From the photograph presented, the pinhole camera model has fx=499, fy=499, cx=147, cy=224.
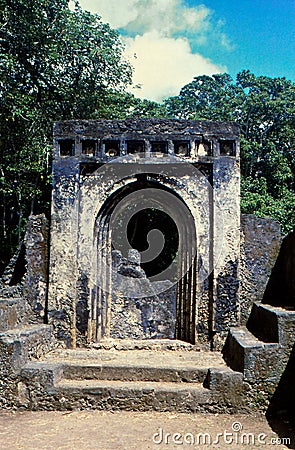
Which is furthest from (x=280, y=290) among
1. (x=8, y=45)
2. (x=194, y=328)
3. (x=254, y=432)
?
(x=8, y=45)

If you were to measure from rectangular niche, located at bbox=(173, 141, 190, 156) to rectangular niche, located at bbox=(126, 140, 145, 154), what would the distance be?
0.55 m

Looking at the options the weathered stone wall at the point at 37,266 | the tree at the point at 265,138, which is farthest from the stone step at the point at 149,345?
the tree at the point at 265,138

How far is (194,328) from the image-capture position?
798 centimetres

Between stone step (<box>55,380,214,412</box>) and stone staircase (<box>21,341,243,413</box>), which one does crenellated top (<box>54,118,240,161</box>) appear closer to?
stone staircase (<box>21,341,243,413</box>)

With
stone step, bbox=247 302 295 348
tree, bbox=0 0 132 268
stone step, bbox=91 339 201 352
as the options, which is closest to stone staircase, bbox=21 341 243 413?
stone step, bbox=247 302 295 348

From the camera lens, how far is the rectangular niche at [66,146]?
8.24 metres

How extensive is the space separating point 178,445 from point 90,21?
45.9 feet

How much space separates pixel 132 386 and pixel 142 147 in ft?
12.7

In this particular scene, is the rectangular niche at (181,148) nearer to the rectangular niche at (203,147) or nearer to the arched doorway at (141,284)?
the rectangular niche at (203,147)

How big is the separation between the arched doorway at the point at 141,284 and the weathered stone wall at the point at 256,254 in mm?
799

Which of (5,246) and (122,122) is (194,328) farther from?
(5,246)

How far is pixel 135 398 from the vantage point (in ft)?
20.5

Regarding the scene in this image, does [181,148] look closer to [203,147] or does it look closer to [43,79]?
[203,147]

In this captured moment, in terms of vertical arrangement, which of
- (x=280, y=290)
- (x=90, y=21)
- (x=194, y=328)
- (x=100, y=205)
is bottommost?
(x=194, y=328)
